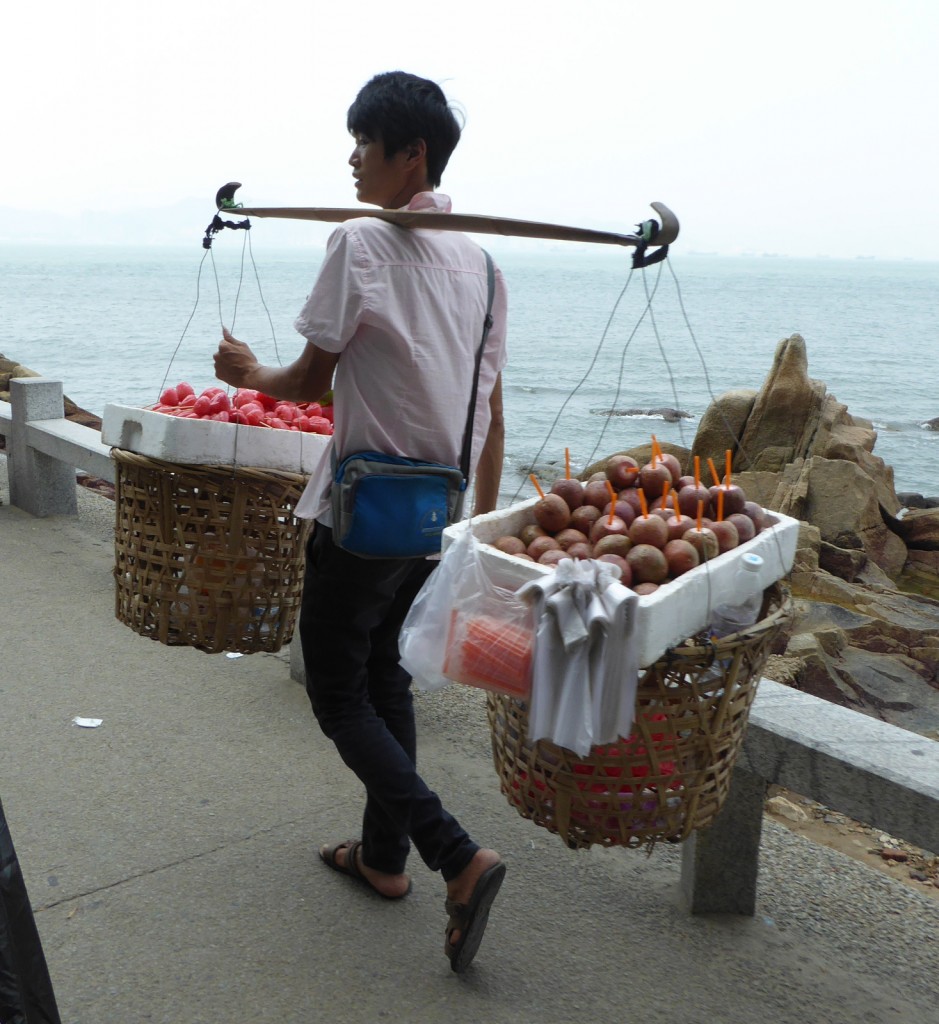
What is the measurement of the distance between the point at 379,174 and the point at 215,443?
3.00 feet

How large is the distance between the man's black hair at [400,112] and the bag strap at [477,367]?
1.05 feet

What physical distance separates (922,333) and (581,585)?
7098 cm

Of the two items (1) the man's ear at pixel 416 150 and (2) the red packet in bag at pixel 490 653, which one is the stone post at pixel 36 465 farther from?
(2) the red packet in bag at pixel 490 653

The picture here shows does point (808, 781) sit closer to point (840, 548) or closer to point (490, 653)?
point (490, 653)

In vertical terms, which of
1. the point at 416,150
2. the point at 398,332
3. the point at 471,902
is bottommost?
the point at 471,902

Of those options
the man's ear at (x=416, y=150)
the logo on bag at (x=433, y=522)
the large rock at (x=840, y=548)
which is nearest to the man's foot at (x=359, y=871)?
the logo on bag at (x=433, y=522)

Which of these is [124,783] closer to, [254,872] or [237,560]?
[254,872]

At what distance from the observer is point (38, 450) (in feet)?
23.6

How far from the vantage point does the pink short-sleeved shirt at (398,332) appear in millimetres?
2467

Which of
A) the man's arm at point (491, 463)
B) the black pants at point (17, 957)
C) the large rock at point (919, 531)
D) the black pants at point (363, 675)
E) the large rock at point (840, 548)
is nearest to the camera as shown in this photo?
the black pants at point (17, 957)

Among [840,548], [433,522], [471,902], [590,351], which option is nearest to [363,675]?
[433,522]

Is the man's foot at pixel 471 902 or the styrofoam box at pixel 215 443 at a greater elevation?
the styrofoam box at pixel 215 443

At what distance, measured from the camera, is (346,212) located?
106 inches

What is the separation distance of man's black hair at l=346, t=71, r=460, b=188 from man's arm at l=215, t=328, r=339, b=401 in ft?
1.66
